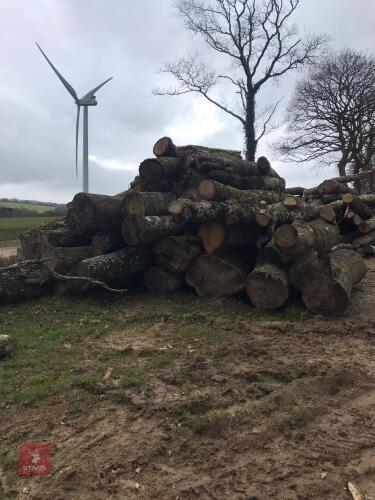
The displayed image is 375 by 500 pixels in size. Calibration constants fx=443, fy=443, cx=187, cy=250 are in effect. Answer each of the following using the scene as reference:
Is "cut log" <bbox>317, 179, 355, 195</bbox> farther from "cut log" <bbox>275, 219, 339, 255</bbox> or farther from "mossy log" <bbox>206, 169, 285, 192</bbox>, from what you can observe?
"cut log" <bbox>275, 219, 339, 255</bbox>

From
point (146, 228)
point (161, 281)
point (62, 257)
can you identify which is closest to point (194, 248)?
point (161, 281)

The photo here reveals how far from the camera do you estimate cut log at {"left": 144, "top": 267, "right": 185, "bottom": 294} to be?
776 cm

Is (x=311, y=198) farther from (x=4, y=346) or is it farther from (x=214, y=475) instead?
(x=214, y=475)

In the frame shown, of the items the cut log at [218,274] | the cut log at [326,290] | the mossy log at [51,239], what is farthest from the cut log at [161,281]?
the cut log at [326,290]

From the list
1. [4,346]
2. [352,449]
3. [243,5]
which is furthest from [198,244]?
[243,5]

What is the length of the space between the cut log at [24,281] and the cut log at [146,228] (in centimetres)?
157

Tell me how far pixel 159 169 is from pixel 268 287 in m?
3.32

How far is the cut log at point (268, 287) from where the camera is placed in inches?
266

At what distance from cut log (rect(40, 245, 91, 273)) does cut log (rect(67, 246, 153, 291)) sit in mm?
200

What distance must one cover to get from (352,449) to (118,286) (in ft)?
17.6

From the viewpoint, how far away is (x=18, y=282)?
24.7 feet

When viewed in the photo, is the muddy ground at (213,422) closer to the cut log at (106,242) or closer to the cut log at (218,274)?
the cut log at (218,274)

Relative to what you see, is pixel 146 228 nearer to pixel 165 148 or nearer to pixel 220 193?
pixel 220 193

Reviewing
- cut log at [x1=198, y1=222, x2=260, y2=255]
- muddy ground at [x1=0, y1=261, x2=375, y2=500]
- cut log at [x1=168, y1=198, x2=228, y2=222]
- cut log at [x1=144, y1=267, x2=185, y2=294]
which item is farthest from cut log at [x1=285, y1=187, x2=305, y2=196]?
muddy ground at [x1=0, y1=261, x2=375, y2=500]
